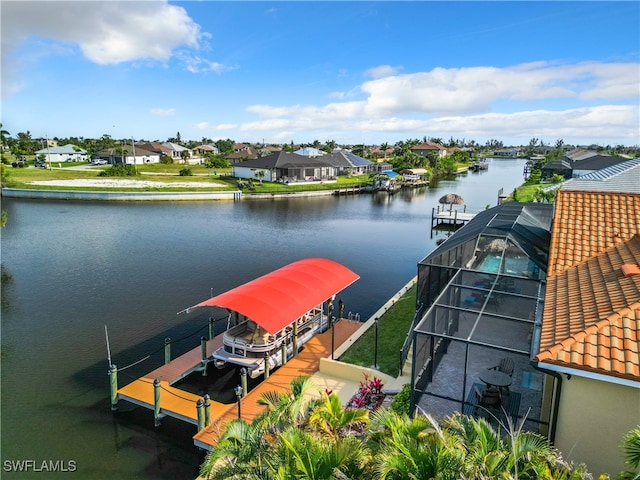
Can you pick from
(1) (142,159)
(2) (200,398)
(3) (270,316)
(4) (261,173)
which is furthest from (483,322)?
(1) (142,159)

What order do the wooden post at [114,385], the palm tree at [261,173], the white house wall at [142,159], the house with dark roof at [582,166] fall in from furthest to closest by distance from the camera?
1. the white house wall at [142,159]
2. the house with dark roof at [582,166]
3. the palm tree at [261,173]
4. the wooden post at [114,385]

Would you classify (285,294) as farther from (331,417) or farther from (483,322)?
(331,417)

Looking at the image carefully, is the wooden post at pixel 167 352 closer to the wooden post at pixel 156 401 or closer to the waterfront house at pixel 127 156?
the wooden post at pixel 156 401

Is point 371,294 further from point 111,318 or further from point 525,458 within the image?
point 525,458

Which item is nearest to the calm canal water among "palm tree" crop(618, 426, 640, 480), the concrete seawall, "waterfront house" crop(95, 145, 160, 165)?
the concrete seawall

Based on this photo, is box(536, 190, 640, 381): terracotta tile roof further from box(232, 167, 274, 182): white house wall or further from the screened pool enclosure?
box(232, 167, 274, 182): white house wall

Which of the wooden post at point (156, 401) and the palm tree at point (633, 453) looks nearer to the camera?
the palm tree at point (633, 453)

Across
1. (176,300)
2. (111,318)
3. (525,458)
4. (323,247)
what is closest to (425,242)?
(323,247)

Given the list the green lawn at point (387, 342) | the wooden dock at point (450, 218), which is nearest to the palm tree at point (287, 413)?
the green lawn at point (387, 342)
